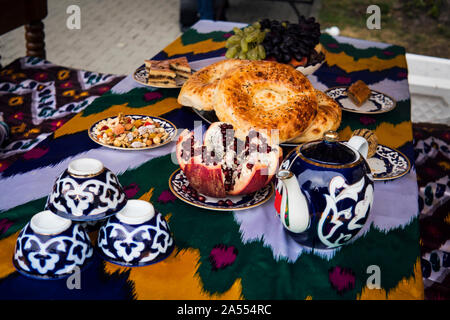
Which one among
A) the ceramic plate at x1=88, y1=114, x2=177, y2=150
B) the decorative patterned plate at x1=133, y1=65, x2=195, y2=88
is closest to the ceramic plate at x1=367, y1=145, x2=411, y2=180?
the ceramic plate at x1=88, y1=114, x2=177, y2=150

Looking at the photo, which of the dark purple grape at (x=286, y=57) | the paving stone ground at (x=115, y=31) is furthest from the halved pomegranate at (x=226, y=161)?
the paving stone ground at (x=115, y=31)

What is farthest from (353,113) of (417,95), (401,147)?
(417,95)

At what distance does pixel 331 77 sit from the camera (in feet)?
6.29

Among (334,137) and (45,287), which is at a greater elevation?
(334,137)

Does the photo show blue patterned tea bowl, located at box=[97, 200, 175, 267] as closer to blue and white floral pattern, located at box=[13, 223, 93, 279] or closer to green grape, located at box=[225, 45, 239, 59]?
blue and white floral pattern, located at box=[13, 223, 93, 279]

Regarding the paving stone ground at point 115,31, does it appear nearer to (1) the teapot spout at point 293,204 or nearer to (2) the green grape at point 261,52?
(2) the green grape at point 261,52

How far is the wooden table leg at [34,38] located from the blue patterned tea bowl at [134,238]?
7.06 ft

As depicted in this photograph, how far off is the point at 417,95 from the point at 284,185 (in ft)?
8.51

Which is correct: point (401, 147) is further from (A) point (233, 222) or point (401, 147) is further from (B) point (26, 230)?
(B) point (26, 230)

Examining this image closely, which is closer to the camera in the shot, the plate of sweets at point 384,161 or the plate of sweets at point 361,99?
the plate of sweets at point 384,161

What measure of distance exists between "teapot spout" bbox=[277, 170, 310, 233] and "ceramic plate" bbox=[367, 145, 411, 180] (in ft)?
1.19

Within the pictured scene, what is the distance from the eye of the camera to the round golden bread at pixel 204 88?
137cm

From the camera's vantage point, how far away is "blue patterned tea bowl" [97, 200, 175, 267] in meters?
0.82
